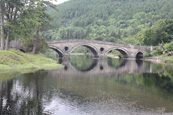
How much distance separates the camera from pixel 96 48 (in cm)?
6412

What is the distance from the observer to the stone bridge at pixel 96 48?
190 feet

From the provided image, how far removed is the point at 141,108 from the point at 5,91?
9330mm

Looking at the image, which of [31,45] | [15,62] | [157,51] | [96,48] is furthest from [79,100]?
[157,51]

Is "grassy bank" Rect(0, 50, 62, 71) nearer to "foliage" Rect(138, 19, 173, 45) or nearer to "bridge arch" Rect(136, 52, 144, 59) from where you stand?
"bridge arch" Rect(136, 52, 144, 59)

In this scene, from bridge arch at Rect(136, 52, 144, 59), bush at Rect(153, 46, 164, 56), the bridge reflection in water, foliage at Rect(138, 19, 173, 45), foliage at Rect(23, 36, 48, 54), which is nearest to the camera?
the bridge reflection in water

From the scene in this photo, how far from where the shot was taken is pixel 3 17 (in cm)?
2928

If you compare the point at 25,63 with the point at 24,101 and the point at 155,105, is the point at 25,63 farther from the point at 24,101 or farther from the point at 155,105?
the point at 155,105

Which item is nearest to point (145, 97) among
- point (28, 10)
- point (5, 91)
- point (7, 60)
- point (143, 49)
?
point (5, 91)

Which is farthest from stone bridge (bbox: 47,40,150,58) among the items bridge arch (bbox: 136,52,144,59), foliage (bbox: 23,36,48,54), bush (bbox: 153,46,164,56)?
foliage (bbox: 23,36,48,54)

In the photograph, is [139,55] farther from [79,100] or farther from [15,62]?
[79,100]

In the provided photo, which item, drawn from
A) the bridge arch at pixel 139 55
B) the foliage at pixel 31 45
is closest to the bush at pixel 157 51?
the bridge arch at pixel 139 55

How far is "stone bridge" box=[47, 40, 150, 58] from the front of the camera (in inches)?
2276

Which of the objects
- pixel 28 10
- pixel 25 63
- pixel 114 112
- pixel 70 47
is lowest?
pixel 114 112

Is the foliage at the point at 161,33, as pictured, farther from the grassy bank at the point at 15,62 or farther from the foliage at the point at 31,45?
the grassy bank at the point at 15,62
